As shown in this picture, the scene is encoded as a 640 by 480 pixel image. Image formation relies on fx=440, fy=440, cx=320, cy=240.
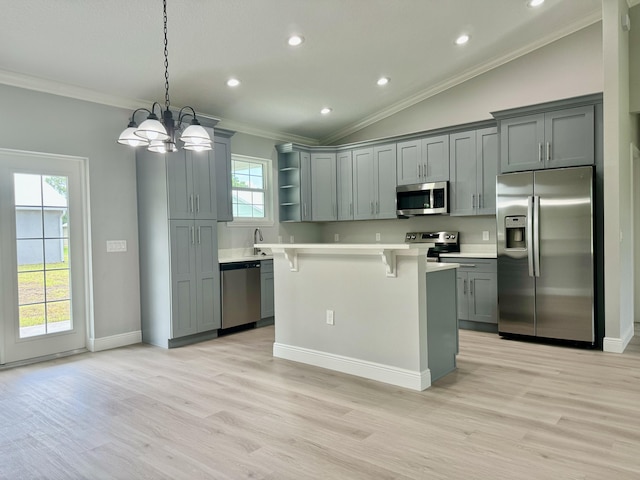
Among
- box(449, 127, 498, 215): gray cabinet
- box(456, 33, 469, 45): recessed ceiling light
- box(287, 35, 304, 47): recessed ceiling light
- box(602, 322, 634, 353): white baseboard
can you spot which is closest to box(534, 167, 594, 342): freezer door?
box(602, 322, 634, 353): white baseboard

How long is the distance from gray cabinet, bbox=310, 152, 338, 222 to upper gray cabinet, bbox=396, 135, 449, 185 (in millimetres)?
1113

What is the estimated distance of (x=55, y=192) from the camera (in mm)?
4449

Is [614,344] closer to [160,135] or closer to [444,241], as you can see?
[444,241]

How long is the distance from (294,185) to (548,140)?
11.3 feet

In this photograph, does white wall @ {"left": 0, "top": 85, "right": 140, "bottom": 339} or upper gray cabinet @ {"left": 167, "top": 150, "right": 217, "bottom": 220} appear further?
upper gray cabinet @ {"left": 167, "top": 150, "right": 217, "bottom": 220}

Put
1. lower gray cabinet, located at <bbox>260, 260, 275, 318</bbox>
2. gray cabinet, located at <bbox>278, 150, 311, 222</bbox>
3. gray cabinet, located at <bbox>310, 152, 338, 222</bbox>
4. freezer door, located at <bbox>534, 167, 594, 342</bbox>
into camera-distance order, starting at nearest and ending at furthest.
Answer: freezer door, located at <bbox>534, 167, 594, 342</bbox>, lower gray cabinet, located at <bbox>260, 260, 275, 318</bbox>, gray cabinet, located at <bbox>278, 150, 311, 222</bbox>, gray cabinet, located at <bbox>310, 152, 338, 222</bbox>

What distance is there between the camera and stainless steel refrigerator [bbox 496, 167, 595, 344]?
431cm

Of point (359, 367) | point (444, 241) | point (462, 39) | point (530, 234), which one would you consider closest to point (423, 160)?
point (444, 241)

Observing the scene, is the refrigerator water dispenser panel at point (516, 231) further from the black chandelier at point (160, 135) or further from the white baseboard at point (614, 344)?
the black chandelier at point (160, 135)

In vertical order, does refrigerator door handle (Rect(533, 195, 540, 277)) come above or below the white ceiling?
below

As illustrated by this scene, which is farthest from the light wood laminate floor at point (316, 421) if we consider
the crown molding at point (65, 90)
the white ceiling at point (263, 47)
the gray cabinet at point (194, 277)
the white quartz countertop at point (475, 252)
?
the white ceiling at point (263, 47)

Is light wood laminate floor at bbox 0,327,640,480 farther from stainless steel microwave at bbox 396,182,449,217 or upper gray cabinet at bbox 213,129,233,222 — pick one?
stainless steel microwave at bbox 396,182,449,217

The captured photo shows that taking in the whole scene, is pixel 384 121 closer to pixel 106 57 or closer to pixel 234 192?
pixel 234 192

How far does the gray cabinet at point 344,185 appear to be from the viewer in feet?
21.8
